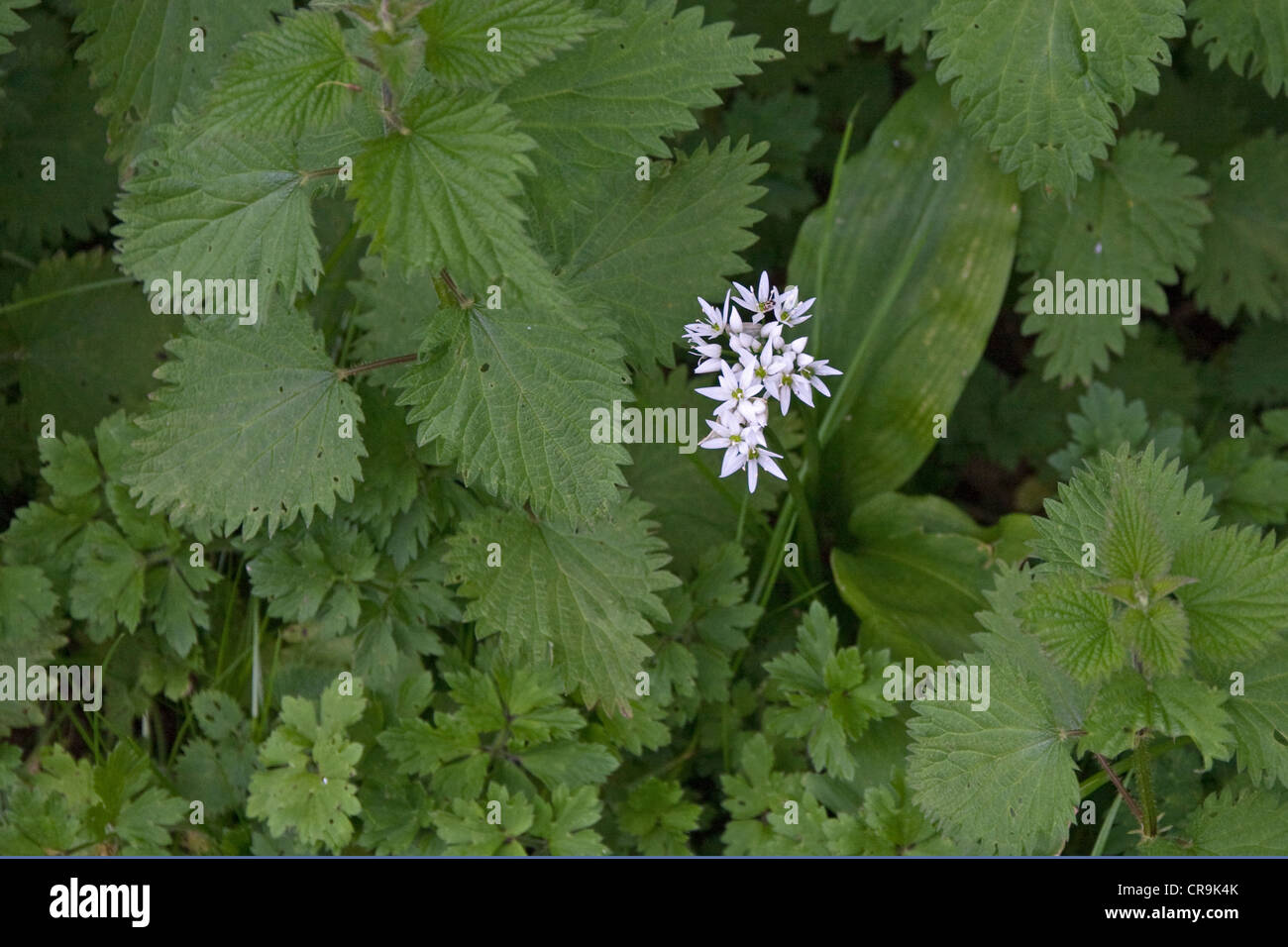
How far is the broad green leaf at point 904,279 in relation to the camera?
3.16 m

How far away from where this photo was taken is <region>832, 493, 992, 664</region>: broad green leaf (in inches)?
114

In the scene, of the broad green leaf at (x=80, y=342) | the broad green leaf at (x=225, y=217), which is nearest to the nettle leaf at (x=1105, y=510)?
the broad green leaf at (x=225, y=217)

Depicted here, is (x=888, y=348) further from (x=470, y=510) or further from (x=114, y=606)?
(x=114, y=606)

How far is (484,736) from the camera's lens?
2900 mm

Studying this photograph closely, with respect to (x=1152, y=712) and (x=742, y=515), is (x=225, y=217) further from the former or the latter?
(x=1152, y=712)

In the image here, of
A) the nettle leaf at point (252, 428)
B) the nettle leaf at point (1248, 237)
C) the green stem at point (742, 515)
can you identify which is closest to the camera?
the nettle leaf at point (252, 428)

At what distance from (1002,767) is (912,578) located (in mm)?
849

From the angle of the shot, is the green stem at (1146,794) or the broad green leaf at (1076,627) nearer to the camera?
the broad green leaf at (1076,627)

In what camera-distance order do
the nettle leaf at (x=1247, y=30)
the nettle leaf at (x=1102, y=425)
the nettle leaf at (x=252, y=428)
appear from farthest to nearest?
the nettle leaf at (x=1102, y=425), the nettle leaf at (x=1247, y=30), the nettle leaf at (x=252, y=428)

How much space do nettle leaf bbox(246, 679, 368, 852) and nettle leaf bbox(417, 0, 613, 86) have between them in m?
1.58

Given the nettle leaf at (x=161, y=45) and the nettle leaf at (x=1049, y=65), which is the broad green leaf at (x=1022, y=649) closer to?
the nettle leaf at (x=1049, y=65)

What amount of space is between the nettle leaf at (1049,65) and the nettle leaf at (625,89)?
0.66 m

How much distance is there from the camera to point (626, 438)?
276 centimetres
